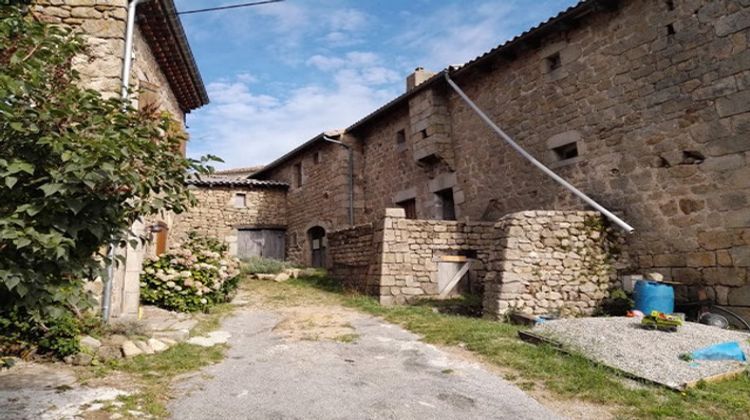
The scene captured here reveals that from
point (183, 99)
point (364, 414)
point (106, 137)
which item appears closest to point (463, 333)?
point (364, 414)

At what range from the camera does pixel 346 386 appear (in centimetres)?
402

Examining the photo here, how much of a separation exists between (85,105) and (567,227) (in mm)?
7072

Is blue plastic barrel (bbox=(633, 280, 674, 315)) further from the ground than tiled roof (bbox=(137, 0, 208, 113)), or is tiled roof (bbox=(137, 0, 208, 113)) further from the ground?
tiled roof (bbox=(137, 0, 208, 113))

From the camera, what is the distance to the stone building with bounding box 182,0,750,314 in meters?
6.61

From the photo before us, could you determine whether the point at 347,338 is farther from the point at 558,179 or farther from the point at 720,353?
the point at 558,179

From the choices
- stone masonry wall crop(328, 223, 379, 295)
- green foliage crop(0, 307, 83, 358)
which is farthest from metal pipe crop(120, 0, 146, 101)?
stone masonry wall crop(328, 223, 379, 295)

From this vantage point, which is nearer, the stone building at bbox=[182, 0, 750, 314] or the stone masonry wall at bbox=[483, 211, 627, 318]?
the stone building at bbox=[182, 0, 750, 314]

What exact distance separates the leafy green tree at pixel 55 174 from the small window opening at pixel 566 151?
26.0ft

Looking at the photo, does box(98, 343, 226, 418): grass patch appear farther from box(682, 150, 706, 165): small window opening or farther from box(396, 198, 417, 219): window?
box(396, 198, 417, 219): window

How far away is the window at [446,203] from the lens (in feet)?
38.6

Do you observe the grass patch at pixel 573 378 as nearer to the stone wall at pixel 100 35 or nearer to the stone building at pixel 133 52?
the stone building at pixel 133 52

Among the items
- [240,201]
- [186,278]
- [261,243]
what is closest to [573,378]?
[186,278]

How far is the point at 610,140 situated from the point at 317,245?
34.8 feet

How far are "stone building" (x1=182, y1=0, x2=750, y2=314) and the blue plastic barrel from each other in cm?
62
